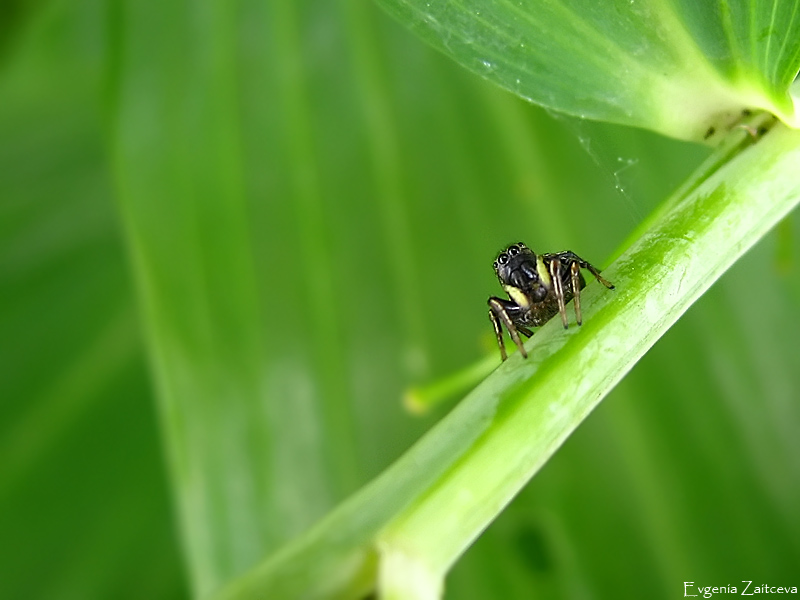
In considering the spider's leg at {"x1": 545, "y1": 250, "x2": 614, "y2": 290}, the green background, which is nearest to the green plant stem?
the spider's leg at {"x1": 545, "y1": 250, "x2": 614, "y2": 290}

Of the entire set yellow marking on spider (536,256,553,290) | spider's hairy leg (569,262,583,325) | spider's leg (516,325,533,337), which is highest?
spider's leg (516,325,533,337)

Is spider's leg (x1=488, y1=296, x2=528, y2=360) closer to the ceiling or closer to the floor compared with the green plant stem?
closer to the ceiling

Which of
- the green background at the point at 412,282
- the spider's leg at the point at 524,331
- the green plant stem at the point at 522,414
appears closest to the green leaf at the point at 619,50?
the green plant stem at the point at 522,414

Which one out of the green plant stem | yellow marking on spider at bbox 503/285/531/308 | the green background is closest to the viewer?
the green plant stem

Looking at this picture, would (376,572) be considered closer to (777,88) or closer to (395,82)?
(777,88)

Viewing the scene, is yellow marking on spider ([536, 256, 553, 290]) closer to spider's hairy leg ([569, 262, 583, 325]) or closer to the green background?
spider's hairy leg ([569, 262, 583, 325])

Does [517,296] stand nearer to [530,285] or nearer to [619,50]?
[530,285]

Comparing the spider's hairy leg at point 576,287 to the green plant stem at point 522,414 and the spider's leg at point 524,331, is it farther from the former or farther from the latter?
the spider's leg at point 524,331
